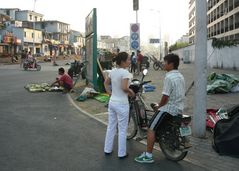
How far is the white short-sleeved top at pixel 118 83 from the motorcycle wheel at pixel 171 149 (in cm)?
84

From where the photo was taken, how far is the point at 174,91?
5.69 m

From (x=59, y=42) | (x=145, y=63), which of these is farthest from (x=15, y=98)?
(x=59, y=42)

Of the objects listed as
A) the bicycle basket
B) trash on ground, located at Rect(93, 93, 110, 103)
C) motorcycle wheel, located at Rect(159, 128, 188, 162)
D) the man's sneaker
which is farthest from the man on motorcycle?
trash on ground, located at Rect(93, 93, 110, 103)

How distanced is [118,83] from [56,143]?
192cm

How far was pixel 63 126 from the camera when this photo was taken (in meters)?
Answer: 8.79

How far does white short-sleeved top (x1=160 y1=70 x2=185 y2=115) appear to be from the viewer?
5.66 metres

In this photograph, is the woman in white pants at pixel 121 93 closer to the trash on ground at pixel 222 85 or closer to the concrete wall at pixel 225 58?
the trash on ground at pixel 222 85

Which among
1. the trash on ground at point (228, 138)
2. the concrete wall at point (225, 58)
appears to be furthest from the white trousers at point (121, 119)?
the concrete wall at point (225, 58)

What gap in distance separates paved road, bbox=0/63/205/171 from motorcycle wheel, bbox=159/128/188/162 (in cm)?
10

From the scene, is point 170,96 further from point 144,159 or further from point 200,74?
point 200,74

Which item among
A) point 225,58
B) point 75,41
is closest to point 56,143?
point 225,58

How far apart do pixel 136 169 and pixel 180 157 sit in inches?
30.2

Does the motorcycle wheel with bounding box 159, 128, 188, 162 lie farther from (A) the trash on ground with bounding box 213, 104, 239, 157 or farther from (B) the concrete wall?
(B) the concrete wall

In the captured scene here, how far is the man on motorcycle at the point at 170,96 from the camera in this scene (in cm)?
566
